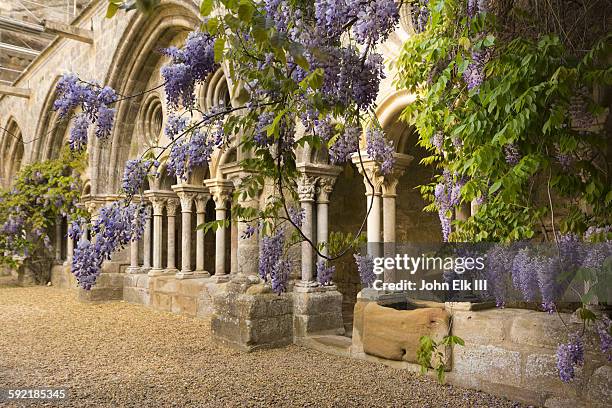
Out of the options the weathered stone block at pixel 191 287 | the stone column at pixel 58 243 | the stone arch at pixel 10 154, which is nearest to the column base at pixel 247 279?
the weathered stone block at pixel 191 287

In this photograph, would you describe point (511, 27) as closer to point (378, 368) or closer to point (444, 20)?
point (444, 20)

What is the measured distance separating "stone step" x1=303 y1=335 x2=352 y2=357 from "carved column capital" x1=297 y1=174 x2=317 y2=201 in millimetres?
1226

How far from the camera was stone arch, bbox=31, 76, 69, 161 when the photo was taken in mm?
10266

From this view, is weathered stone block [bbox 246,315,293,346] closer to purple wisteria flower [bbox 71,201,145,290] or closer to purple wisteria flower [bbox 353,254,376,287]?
purple wisteria flower [bbox 353,254,376,287]

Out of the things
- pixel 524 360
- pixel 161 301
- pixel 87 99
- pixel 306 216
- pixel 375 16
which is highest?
pixel 375 16

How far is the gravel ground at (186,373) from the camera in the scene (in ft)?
10.3

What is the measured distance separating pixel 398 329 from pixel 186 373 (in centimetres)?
153

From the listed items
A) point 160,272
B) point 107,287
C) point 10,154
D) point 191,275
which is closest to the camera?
point 191,275

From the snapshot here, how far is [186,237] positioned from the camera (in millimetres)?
7004

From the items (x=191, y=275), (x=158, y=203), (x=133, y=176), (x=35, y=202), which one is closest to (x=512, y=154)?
(x=133, y=176)

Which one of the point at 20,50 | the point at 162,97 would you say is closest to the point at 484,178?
the point at 162,97

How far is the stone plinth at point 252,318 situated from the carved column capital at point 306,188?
884 mm

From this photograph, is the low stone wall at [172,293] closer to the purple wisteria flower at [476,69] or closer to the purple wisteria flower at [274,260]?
the purple wisteria flower at [274,260]

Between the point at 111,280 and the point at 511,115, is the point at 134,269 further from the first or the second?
the point at 511,115
